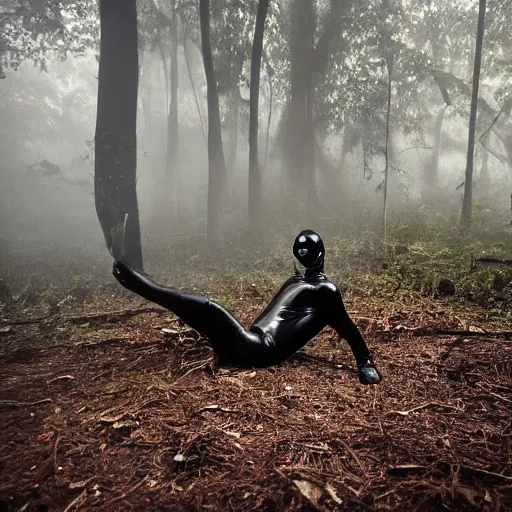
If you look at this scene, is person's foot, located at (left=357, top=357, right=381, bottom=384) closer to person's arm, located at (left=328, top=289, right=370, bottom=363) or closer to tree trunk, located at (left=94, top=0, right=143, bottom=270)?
person's arm, located at (left=328, top=289, right=370, bottom=363)

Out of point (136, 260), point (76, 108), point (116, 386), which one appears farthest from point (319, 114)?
point (76, 108)

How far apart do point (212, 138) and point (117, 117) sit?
579cm

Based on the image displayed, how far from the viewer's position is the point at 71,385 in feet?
11.2

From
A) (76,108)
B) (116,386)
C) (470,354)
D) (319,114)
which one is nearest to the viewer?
(116,386)

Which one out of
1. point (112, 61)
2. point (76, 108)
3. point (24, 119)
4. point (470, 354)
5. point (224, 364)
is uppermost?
point (76, 108)

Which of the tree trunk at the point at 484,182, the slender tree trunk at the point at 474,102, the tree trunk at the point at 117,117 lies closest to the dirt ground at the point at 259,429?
the tree trunk at the point at 117,117

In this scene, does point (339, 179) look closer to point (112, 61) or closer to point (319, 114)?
point (319, 114)

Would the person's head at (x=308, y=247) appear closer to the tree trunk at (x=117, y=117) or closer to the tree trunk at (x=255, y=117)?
the tree trunk at (x=117, y=117)

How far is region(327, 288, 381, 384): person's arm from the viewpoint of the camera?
9.09 ft

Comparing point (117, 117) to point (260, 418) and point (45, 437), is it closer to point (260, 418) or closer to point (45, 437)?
point (45, 437)

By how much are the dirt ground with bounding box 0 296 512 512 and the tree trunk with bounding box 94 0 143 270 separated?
16.5 ft

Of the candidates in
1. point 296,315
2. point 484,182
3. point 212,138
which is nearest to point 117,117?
point 212,138

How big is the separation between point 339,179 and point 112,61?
12931 mm

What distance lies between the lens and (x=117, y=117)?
343 inches
